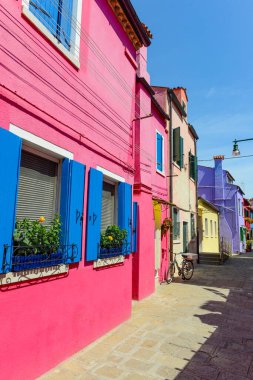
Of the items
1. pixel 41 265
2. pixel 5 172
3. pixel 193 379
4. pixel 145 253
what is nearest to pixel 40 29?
pixel 5 172

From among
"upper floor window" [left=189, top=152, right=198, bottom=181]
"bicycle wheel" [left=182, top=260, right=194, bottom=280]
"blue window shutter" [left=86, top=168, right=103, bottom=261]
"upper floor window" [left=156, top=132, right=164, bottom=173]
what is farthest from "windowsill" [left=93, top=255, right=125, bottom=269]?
"upper floor window" [left=189, top=152, right=198, bottom=181]

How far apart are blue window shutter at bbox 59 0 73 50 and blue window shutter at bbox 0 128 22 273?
2.41 m

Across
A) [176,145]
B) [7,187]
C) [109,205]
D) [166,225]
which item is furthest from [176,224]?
[7,187]

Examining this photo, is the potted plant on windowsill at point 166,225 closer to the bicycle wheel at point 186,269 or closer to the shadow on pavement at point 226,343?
the bicycle wheel at point 186,269

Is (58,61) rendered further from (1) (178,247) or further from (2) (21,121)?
(1) (178,247)

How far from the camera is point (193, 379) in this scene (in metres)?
3.79

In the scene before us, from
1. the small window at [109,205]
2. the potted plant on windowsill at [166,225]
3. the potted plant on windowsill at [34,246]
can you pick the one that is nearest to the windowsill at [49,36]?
the small window at [109,205]

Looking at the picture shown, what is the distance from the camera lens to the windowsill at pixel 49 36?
375cm

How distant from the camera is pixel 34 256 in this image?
3615 millimetres

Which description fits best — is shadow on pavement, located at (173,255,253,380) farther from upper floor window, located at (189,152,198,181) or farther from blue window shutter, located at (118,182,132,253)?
upper floor window, located at (189,152,198,181)

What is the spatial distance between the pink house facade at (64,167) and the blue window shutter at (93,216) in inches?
0.7

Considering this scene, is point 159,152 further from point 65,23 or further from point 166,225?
point 65,23

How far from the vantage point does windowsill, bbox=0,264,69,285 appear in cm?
320

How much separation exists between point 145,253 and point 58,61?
18.7 ft
